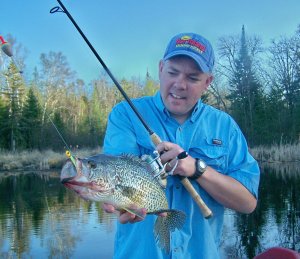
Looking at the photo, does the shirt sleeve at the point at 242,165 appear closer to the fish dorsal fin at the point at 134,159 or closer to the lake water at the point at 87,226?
the fish dorsal fin at the point at 134,159

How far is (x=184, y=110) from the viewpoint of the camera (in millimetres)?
3348

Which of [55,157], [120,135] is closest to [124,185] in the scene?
[120,135]

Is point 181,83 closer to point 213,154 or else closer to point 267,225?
point 213,154

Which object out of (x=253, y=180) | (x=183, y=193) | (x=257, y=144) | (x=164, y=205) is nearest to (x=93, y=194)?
(x=164, y=205)

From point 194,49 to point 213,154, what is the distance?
80 cm

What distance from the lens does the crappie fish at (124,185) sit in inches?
105

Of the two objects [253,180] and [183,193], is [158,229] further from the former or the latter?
[253,180]

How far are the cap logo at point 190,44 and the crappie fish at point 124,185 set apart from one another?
938mm

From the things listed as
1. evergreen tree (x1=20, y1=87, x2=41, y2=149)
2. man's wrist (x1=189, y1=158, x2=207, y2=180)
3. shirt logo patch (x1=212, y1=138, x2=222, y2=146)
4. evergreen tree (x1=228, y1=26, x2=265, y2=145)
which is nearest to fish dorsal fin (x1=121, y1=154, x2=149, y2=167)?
man's wrist (x1=189, y1=158, x2=207, y2=180)

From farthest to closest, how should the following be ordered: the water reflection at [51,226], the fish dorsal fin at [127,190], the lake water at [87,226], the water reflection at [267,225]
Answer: the water reflection at [51,226], the lake water at [87,226], the water reflection at [267,225], the fish dorsal fin at [127,190]

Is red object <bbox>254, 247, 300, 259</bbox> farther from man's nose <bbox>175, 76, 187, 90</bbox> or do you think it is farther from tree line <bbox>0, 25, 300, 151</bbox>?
tree line <bbox>0, 25, 300, 151</bbox>

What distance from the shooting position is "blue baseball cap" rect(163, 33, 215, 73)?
322 cm

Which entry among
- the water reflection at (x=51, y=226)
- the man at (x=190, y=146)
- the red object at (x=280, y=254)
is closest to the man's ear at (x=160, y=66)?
the man at (x=190, y=146)

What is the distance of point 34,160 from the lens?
120 ft
